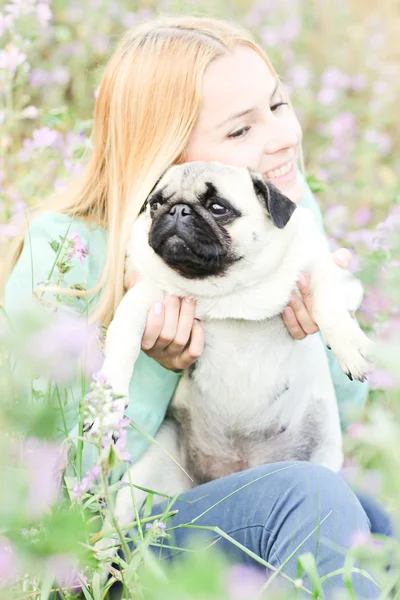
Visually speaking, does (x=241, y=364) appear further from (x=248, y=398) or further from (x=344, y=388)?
(x=344, y=388)

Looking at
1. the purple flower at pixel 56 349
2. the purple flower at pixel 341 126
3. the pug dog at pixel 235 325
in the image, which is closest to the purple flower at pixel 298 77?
the purple flower at pixel 341 126

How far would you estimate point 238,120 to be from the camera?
2.18m

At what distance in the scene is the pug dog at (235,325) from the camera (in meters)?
1.93

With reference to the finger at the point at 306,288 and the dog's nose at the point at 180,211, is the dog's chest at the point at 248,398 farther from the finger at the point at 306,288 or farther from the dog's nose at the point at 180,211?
the dog's nose at the point at 180,211

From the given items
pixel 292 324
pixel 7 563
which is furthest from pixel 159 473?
pixel 7 563

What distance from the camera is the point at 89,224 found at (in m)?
2.36

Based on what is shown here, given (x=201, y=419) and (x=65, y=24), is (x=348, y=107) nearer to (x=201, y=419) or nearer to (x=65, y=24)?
(x=65, y=24)

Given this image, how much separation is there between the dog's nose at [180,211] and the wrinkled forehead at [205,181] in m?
0.03

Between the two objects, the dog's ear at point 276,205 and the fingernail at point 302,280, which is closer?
the dog's ear at point 276,205

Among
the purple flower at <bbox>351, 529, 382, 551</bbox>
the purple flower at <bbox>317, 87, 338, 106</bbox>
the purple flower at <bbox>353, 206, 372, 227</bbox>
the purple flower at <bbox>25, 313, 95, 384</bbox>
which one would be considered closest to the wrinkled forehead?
the purple flower at <bbox>351, 529, 382, 551</bbox>

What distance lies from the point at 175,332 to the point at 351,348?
17.6 inches

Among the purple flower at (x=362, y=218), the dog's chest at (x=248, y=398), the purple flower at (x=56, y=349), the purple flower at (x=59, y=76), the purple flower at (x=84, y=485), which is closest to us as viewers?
the purple flower at (x=56, y=349)

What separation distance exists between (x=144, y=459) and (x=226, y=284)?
1.75 ft

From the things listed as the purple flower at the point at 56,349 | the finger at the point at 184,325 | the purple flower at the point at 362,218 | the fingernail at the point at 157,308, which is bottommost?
the purple flower at the point at 362,218
